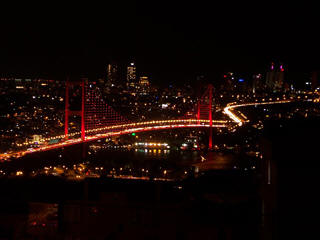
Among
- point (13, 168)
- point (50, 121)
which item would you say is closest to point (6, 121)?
point (50, 121)

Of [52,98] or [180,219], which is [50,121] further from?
[180,219]

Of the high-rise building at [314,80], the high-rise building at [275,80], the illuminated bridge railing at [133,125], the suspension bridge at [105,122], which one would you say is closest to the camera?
the high-rise building at [314,80]

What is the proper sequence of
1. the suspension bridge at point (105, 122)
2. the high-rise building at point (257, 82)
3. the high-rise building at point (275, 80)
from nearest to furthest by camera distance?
the suspension bridge at point (105, 122)
the high-rise building at point (275, 80)
the high-rise building at point (257, 82)

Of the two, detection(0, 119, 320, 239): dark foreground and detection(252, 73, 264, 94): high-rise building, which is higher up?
detection(252, 73, 264, 94): high-rise building

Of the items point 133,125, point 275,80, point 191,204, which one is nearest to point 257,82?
point 275,80

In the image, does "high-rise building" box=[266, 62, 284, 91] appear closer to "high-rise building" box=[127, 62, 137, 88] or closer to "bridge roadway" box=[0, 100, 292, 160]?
"bridge roadway" box=[0, 100, 292, 160]

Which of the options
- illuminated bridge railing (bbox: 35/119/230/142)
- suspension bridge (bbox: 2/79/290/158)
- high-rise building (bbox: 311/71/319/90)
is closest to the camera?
high-rise building (bbox: 311/71/319/90)

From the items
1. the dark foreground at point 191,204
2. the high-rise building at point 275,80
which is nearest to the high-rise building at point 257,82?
the high-rise building at point 275,80

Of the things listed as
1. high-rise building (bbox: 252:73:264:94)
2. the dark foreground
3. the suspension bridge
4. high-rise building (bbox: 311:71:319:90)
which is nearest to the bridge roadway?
the suspension bridge

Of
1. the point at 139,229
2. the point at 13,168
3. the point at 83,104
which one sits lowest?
the point at 13,168

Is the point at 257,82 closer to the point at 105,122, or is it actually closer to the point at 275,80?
the point at 275,80

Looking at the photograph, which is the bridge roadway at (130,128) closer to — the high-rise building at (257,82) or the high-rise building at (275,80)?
the high-rise building at (275,80)
